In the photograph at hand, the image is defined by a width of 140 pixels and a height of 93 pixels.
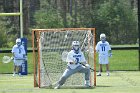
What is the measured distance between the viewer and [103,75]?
74.4 ft

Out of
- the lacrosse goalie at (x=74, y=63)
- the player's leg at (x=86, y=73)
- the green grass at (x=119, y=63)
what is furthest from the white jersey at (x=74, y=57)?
the green grass at (x=119, y=63)

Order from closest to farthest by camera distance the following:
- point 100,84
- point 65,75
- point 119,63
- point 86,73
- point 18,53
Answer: point 65,75 < point 86,73 < point 100,84 < point 18,53 < point 119,63

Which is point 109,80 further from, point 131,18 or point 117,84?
point 131,18

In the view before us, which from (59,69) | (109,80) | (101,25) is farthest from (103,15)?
(59,69)

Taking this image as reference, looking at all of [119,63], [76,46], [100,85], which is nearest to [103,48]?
[100,85]

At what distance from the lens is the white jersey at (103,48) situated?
22.5 meters

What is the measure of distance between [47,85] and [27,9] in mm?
9734

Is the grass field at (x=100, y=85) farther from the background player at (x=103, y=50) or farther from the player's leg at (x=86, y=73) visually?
the background player at (x=103, y=50)

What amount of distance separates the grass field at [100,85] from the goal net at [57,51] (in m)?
0.53

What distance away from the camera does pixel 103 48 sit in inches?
888

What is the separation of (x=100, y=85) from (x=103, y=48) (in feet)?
13.7

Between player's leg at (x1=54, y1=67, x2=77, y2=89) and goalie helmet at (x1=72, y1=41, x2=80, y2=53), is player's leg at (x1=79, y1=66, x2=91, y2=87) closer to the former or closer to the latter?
player's leg at (x1=54, y1=67, x2=77, y2=89)

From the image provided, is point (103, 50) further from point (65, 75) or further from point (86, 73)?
point (65, 75)

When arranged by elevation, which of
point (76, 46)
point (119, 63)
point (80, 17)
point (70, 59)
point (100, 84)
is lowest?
point (119, 63)
